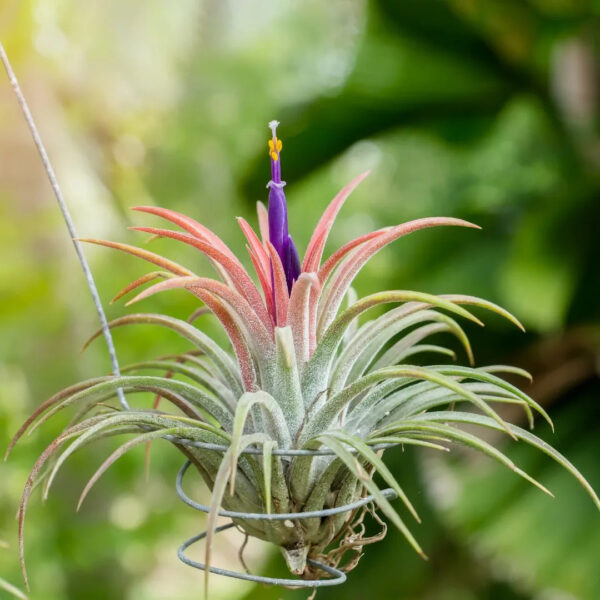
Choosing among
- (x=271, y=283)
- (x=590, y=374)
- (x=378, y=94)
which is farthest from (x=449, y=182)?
(x=271, y=283)

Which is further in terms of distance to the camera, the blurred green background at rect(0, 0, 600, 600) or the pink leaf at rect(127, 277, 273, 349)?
the blurred green background at rect(0, 0, 600, 600)

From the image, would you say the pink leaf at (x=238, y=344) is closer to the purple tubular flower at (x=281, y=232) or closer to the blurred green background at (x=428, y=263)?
the purple tubular flower at (x=281, y=232)

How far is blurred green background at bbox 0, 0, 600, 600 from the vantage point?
201 cm

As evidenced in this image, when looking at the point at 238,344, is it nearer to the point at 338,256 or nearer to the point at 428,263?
the point at 338,256

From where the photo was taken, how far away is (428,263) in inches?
94.7

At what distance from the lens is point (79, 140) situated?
3.45 metres

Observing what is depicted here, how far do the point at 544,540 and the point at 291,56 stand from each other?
13.6 feet

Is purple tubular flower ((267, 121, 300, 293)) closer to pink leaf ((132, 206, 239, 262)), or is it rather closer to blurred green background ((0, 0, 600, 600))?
pink leaf ((132, 206, 239, 262))

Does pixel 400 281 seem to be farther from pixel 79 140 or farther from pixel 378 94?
pixel 79 140

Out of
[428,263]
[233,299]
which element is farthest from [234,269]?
[428,263]

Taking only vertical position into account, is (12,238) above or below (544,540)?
above

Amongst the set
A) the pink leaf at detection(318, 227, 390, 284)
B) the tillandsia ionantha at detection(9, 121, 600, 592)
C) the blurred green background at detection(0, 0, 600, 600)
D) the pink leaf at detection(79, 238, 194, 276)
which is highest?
the pink leaf at detection(79, 238, 194, 276)

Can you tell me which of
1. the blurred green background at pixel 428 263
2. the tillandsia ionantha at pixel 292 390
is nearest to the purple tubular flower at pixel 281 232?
the tillandsia ionantha at pixel 292 390

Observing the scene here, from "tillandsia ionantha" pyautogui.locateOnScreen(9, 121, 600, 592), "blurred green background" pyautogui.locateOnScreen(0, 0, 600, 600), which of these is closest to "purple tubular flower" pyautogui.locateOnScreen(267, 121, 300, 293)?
"tillandsia ionantha" pyautogui.locateOnScreen(9, 121, 600, 592)
